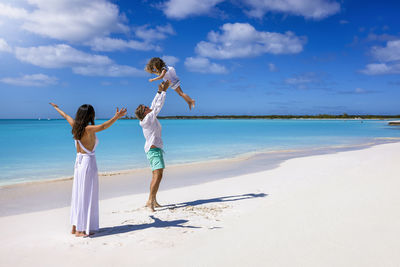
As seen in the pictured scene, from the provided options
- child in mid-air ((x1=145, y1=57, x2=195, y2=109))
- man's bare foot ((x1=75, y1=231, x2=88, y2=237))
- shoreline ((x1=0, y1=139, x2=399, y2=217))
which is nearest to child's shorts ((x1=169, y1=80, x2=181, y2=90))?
child in mid-air ((x1=145, y1=57, x2=195, y2=109))

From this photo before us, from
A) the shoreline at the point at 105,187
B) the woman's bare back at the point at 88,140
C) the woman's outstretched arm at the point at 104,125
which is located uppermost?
the woman's outstretched arm at the point at 104,125

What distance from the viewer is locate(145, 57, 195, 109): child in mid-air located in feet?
15.6

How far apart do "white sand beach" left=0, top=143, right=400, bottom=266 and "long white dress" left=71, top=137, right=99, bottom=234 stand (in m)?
0.24

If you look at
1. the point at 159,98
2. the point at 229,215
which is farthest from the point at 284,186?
the point at 159,98

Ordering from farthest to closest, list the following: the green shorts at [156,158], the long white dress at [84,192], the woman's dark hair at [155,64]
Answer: the green shorts at [156,158] → the woman's dark hair at [155,64] → the long white dress at [84,192]

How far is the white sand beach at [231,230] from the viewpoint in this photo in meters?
3.32

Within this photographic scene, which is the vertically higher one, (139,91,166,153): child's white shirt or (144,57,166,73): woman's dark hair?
(144,57,166,73): woman's dark hair

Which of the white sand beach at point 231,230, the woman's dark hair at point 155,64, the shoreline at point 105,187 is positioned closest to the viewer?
the white sand beach at point 231,230

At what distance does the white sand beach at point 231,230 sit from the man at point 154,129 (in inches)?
28.1

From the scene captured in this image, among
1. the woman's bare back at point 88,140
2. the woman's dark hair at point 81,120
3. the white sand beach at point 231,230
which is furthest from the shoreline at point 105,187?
the woman's dark hair at point 81,120

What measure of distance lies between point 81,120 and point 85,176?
77cm

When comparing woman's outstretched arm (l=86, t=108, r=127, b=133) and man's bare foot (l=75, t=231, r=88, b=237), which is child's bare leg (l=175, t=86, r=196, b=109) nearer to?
woman's outstretched arm (l=86, t=108, r=127, b=133)

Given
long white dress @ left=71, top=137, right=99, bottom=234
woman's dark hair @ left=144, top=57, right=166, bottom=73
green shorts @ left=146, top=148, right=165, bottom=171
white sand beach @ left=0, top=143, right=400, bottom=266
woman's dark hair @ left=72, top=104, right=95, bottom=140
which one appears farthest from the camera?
green shorts @ left=146, top=148, right=165, bottom=171

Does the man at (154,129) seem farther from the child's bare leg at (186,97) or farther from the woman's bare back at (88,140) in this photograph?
the woman's bare back at (88,140)
